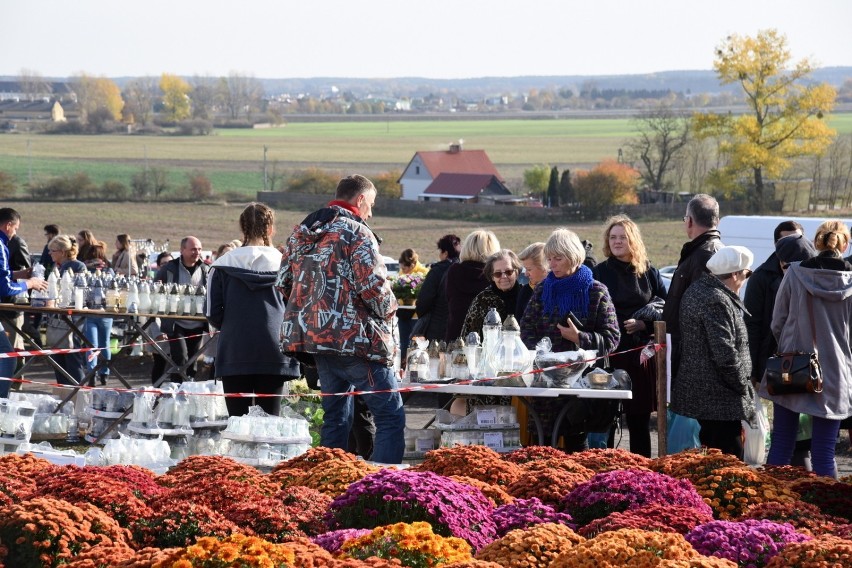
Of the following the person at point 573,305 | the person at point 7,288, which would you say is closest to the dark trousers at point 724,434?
the person at point 573,305

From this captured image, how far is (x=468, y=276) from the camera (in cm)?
877

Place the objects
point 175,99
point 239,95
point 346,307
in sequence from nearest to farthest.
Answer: point 346,307 → point 175,99 → point 239,95

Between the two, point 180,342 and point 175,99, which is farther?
point 175,99

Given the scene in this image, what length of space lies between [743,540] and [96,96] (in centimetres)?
16583

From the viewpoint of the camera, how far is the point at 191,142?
124 m

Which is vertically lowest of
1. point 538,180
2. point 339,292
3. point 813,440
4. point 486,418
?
point 538,180

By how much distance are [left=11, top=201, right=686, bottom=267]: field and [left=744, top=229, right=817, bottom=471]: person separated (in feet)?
Answer: 101

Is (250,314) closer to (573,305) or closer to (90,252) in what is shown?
(573,305)

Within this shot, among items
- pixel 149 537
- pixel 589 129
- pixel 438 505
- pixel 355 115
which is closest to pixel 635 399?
pixel 438 505

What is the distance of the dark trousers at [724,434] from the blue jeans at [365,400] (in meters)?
1.72

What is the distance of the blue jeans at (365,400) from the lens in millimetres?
6578

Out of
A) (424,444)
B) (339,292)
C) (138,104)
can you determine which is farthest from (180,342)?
(138,104)

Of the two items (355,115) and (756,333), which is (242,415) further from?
(355,115)

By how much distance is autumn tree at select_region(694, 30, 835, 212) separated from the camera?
5912cm
